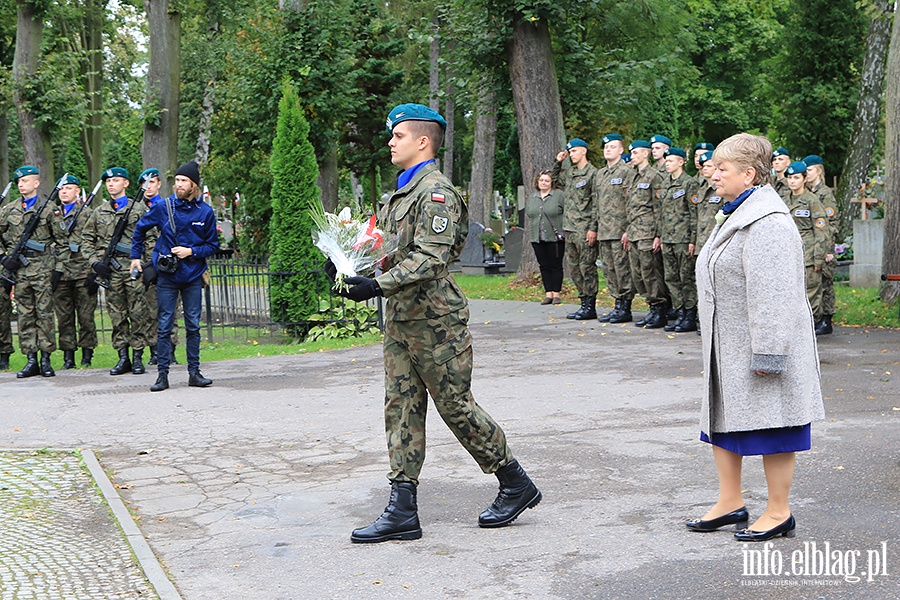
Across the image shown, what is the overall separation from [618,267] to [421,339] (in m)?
9.55

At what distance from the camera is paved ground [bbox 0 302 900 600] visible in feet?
16.3

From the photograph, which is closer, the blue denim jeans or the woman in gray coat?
the woman in gray coat

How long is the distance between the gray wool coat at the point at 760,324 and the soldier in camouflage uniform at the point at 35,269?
9.15 metres

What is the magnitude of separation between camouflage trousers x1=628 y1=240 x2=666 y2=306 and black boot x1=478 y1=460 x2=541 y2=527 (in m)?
8.68

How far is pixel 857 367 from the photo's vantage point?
35.2 ft

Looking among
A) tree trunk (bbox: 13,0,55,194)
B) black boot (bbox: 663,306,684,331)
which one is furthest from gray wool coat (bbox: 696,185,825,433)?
tree trunk (bbox: 13,0,55,194)

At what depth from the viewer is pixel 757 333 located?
16.3 ft

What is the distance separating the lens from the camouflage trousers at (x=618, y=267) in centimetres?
1473

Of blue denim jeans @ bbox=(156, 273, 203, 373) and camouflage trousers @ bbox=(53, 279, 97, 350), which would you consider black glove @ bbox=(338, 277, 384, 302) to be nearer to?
blue denim jeans @ bbox=(156, 273, 203, 373)

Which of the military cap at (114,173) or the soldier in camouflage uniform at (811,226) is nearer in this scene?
the military cap at (114,173)

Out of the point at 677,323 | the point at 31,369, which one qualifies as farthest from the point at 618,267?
the point at 31,369

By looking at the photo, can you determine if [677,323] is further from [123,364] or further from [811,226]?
[123,364]

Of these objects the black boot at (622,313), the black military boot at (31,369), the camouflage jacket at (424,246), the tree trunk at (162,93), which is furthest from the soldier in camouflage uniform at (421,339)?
the tree trunk at (162,93)

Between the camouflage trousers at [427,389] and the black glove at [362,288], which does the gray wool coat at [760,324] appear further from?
the black glove at [362,288]
